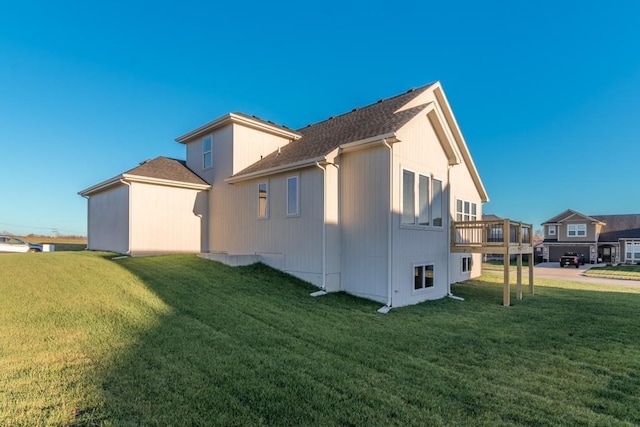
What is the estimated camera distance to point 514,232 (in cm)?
1245

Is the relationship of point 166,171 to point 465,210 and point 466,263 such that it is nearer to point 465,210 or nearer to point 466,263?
point 465,210

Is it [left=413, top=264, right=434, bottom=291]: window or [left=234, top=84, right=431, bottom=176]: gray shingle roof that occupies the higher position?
[left=234, top=84, right=431, bottom=176]: gray shingle roof

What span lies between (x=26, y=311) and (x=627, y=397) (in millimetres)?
9585

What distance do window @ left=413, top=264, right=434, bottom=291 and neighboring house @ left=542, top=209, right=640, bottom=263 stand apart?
3494 centimetres

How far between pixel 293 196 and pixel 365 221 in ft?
8.91

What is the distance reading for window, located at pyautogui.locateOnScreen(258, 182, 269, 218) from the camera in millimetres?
11930

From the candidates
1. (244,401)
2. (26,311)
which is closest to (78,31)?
(26,311)

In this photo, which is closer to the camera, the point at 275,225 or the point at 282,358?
the point at 282,358

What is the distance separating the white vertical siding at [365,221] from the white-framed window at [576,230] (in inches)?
1489

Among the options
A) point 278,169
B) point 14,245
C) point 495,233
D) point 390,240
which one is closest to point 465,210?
point 495,233

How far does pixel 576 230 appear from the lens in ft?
118

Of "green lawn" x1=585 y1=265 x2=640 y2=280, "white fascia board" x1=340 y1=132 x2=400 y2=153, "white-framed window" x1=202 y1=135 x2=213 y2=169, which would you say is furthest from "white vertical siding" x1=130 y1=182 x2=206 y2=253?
"green lawn" x1=585 y1=265 x2=640 y2=280

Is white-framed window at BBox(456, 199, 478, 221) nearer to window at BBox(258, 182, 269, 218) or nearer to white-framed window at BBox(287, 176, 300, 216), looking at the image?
white-framed window at BBox(287, 176, 300, 216)

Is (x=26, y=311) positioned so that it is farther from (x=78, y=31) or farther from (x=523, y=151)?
(x=523, y=151)
